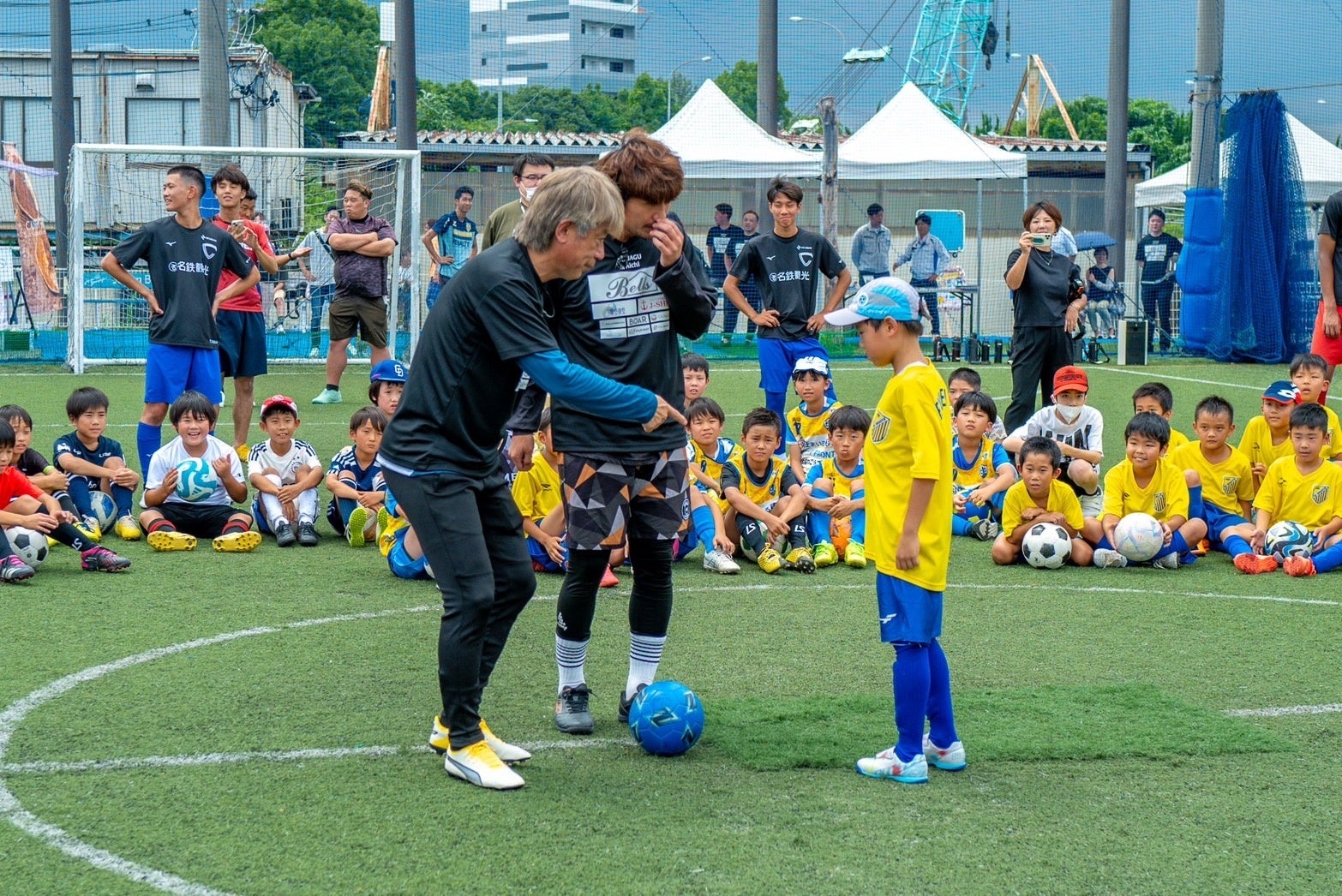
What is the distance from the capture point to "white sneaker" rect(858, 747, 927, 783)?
14.9 ft

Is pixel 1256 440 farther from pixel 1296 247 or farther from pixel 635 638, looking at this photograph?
pixel 1296 247

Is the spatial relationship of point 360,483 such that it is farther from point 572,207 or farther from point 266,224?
point 266,224

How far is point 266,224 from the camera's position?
18.6 metres

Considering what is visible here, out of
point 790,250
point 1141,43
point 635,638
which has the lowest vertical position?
point 635,638

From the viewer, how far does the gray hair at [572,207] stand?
4301 mm

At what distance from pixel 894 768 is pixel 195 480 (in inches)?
214

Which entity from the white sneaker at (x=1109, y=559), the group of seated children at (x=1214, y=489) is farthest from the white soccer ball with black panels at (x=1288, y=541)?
the white sneaker at (x=1109, y=559)

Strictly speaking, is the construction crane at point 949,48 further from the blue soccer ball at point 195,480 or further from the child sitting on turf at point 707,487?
the blue soccer ball at point 195,480

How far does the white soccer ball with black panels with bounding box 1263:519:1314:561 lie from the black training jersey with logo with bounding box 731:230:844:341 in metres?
3.46

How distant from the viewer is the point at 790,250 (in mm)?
10422

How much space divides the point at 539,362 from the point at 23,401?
472 inches

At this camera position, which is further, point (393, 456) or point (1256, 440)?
point (1256, 440)

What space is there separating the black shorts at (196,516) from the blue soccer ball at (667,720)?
14.8 feet

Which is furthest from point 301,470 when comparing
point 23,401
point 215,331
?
point 23,401
